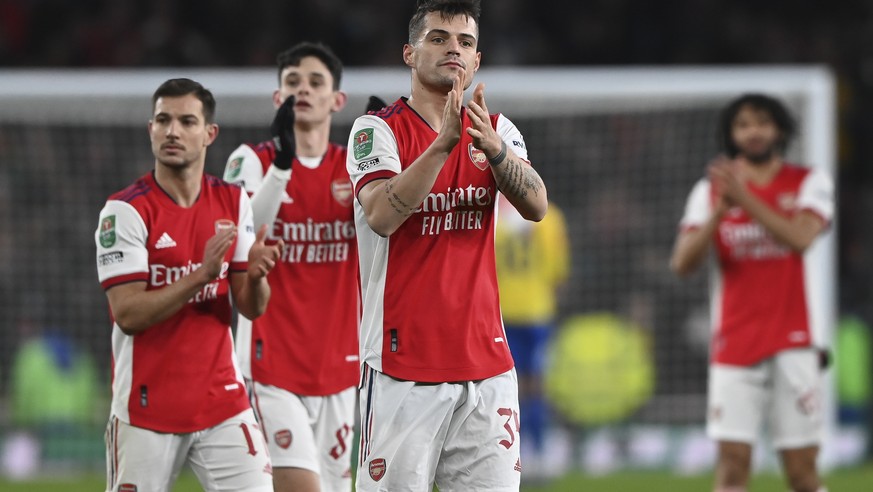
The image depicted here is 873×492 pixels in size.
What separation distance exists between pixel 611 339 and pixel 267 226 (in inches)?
279

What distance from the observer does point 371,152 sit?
458cm

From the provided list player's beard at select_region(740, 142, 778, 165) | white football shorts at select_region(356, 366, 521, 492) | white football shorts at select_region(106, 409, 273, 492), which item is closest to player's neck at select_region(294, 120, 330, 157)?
white football shorts at select_region(106, 409, 273, 492)

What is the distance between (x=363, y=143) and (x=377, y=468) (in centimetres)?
113

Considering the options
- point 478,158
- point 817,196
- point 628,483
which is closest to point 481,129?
point 478,158

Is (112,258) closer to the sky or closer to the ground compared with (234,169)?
closer to the ground

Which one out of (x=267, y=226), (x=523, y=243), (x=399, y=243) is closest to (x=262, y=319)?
(x=267, y=226)

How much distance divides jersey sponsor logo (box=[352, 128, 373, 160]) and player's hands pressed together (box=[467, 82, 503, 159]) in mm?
426

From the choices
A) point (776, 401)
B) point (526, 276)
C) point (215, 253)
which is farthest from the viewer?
point (526, 276)

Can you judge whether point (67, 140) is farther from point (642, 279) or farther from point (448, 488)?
point (448, 488)

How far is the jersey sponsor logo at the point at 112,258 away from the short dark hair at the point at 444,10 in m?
1.45

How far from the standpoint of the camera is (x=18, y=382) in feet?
37.6

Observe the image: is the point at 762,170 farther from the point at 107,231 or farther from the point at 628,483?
the point at 107,231

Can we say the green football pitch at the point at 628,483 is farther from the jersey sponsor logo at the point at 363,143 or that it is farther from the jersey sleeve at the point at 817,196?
the jersey sponsor logo at the point at 363,143

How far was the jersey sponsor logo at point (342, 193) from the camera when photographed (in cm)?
615
